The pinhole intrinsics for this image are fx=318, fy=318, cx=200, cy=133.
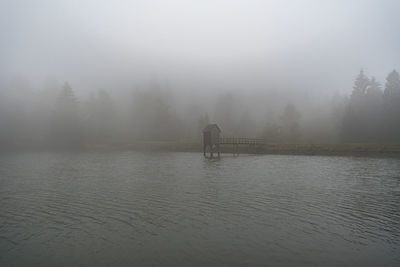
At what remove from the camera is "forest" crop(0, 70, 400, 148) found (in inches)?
3132

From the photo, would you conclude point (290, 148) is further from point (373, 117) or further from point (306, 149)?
point (373, 117)

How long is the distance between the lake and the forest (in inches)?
2108

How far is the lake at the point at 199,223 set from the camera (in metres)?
13.8

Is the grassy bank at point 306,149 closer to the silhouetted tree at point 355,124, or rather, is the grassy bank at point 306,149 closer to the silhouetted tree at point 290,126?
the silhouetted tree at point 355,124

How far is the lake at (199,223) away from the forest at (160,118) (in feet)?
176

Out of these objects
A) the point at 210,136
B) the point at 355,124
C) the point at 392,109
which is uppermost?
the point at 392,109

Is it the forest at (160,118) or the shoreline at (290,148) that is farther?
the forest at (160,118)

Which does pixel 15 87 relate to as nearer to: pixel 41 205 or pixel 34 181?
pixel 34 181

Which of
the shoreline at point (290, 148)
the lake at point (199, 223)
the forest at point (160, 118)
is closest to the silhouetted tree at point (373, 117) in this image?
the forest at point (160, 118)

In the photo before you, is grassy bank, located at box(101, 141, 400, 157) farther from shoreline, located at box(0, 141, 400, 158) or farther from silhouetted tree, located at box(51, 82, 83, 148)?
silhouetted tree, located at box(51, 82, 83, 148)

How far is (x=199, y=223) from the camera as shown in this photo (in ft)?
60.9

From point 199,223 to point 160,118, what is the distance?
89452 millimetres

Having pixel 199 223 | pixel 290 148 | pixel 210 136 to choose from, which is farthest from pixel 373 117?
pixel 199 223

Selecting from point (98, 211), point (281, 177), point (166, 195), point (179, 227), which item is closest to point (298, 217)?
point (179, 227)
